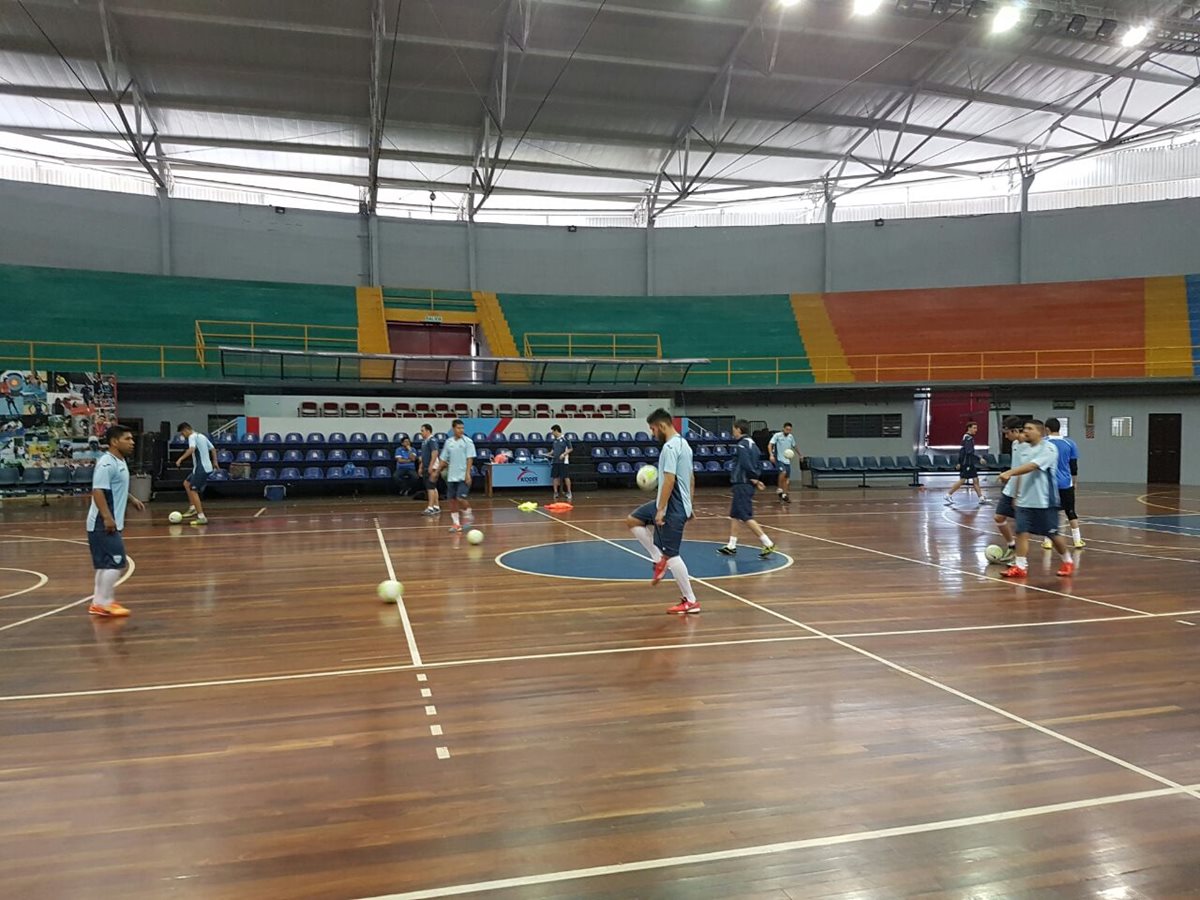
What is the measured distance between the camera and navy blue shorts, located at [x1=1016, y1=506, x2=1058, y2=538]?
8391mm

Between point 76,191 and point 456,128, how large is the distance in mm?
12757

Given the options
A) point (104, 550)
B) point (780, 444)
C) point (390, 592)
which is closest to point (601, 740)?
point (390, 592)

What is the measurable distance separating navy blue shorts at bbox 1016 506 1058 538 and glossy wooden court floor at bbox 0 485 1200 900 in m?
0.62

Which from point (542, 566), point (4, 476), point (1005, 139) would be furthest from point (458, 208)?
point (542, 566)

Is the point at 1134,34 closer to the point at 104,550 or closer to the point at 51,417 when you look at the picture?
the point at 104,550

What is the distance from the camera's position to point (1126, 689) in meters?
4.89

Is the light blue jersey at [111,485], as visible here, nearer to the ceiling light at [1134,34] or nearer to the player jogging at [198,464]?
the player jogging at [198,464]

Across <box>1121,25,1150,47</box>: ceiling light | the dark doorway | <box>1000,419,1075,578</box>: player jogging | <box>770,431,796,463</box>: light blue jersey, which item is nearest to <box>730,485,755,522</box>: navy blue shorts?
<box>1000,419,1075,578</box>: player jogging

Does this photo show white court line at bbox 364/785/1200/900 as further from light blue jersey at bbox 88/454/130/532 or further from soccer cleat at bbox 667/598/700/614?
light blue jersey at bbox 88/454/130/532

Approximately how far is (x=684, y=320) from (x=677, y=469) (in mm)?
21947

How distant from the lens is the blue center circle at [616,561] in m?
→ 9.00

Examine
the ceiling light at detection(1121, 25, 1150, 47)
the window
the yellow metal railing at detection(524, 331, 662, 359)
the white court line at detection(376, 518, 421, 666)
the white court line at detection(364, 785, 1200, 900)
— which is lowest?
the white court line at detection(364, 785, 1200, 900)

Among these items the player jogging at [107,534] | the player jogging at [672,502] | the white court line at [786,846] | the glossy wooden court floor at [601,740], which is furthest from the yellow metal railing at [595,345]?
the white court line at [786,846]

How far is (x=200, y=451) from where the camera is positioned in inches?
533
